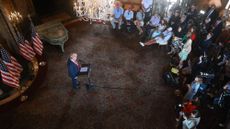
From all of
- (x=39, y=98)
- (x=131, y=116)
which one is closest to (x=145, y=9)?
(x=131, y=116)

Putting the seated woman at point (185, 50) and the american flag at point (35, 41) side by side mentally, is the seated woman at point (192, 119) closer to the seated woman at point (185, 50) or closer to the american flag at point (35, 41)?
the seated woman at point (185, 50)

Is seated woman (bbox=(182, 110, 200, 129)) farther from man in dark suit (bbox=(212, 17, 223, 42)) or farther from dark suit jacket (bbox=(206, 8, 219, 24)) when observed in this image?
dark suit jacket (bbox=(206, 8, 219, 24))

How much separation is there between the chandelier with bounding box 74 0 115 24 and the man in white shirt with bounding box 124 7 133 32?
94cm

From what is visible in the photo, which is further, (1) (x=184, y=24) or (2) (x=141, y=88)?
(1) (x=184, y=24)

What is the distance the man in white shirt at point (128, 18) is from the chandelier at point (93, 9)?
94 centimetres

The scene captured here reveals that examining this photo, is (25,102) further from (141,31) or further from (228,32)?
(228,32)

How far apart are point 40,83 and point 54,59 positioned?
4.77ft

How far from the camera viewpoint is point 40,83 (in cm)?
829

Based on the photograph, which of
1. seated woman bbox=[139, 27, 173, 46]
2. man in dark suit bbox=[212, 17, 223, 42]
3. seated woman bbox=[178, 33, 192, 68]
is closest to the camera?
seated woman bbox=[178, 33, 192, 68]

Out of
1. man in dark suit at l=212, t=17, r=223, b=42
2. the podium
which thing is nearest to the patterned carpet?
the podium

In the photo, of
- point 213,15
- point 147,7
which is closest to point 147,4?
point 147,7

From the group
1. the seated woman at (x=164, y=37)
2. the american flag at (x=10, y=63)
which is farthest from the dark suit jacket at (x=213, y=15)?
the american flag at (x=10, y=63)

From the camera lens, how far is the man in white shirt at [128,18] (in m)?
10.5

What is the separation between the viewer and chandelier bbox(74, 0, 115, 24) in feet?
33.1
